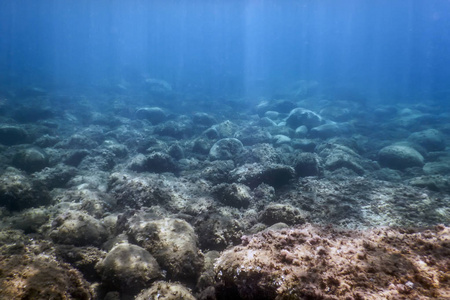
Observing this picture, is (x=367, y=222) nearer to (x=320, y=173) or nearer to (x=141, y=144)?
(x=320, y=173)

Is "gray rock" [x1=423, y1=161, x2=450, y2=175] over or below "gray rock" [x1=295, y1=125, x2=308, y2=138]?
over

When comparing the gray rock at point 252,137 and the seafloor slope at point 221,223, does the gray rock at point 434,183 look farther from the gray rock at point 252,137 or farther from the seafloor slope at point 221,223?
the gray rock at point 252,137

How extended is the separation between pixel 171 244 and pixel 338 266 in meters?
2.50

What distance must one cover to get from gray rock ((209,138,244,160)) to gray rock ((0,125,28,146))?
1015 cm

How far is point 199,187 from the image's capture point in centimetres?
725

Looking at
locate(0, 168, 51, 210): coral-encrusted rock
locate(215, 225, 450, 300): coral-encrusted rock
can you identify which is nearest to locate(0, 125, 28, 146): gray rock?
locate(0, 168, 51, 210): coral-encrusted rock

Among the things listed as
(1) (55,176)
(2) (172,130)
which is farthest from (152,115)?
(1) (55,176)

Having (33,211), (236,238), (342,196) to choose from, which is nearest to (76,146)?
(33,211)

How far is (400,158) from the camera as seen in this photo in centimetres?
1080

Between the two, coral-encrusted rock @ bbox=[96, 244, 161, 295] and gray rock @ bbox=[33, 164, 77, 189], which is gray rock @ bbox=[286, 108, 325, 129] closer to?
gray rock @ bbox=[33, 164, 77, 189]

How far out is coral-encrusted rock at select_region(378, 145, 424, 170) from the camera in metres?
10.7

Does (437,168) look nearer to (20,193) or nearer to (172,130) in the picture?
(172,130)

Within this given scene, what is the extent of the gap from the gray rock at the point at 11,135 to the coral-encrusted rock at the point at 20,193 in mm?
7840

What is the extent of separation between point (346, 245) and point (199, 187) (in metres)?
5.25
